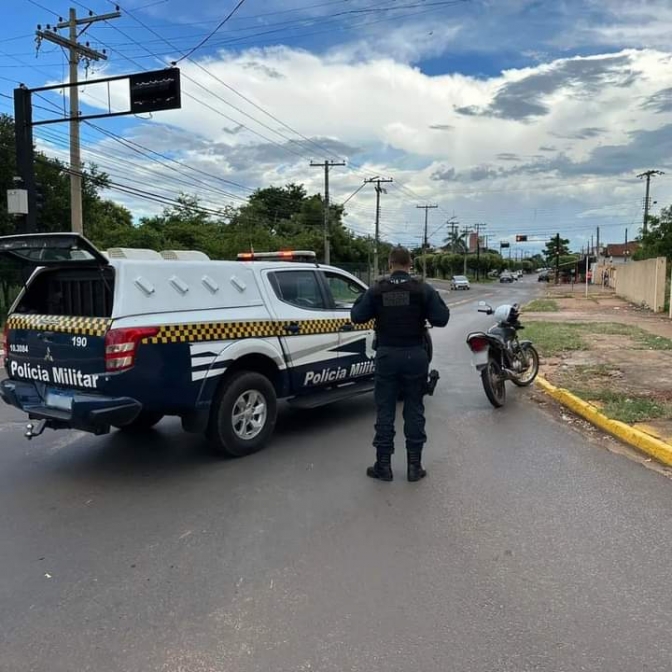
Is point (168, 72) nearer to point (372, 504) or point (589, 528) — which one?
point (372, 504)

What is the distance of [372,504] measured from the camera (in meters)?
4.59

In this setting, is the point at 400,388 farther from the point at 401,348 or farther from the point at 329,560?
the point at 329,560

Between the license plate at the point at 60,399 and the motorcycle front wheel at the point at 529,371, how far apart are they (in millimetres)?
6205

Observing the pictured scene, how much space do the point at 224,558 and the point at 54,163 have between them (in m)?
24.7

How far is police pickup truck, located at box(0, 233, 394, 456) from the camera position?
490cm

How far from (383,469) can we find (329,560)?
1.48 meters

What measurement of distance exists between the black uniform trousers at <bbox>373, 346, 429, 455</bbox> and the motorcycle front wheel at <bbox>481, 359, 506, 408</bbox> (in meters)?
2.85

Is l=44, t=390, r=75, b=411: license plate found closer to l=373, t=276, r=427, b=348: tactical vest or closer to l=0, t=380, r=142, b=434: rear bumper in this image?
l=0, t=380, r=142, b=434: rear bumper

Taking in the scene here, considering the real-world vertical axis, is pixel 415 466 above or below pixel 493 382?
below

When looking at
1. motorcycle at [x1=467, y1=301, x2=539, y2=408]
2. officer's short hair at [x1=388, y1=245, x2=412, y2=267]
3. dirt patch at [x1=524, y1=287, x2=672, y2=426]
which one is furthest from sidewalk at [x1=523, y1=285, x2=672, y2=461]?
officer's short hair at [x1=388, y1=245, x2=412, y2=267]

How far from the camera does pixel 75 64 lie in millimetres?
23625

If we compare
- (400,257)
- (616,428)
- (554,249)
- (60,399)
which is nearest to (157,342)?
(60,399)

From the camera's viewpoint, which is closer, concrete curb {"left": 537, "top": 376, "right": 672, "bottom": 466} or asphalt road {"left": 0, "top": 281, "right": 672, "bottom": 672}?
asphalt road {"left": 0, "top": 281, "right": 672, "bottom": 672}

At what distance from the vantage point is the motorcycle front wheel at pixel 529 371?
916 cm
